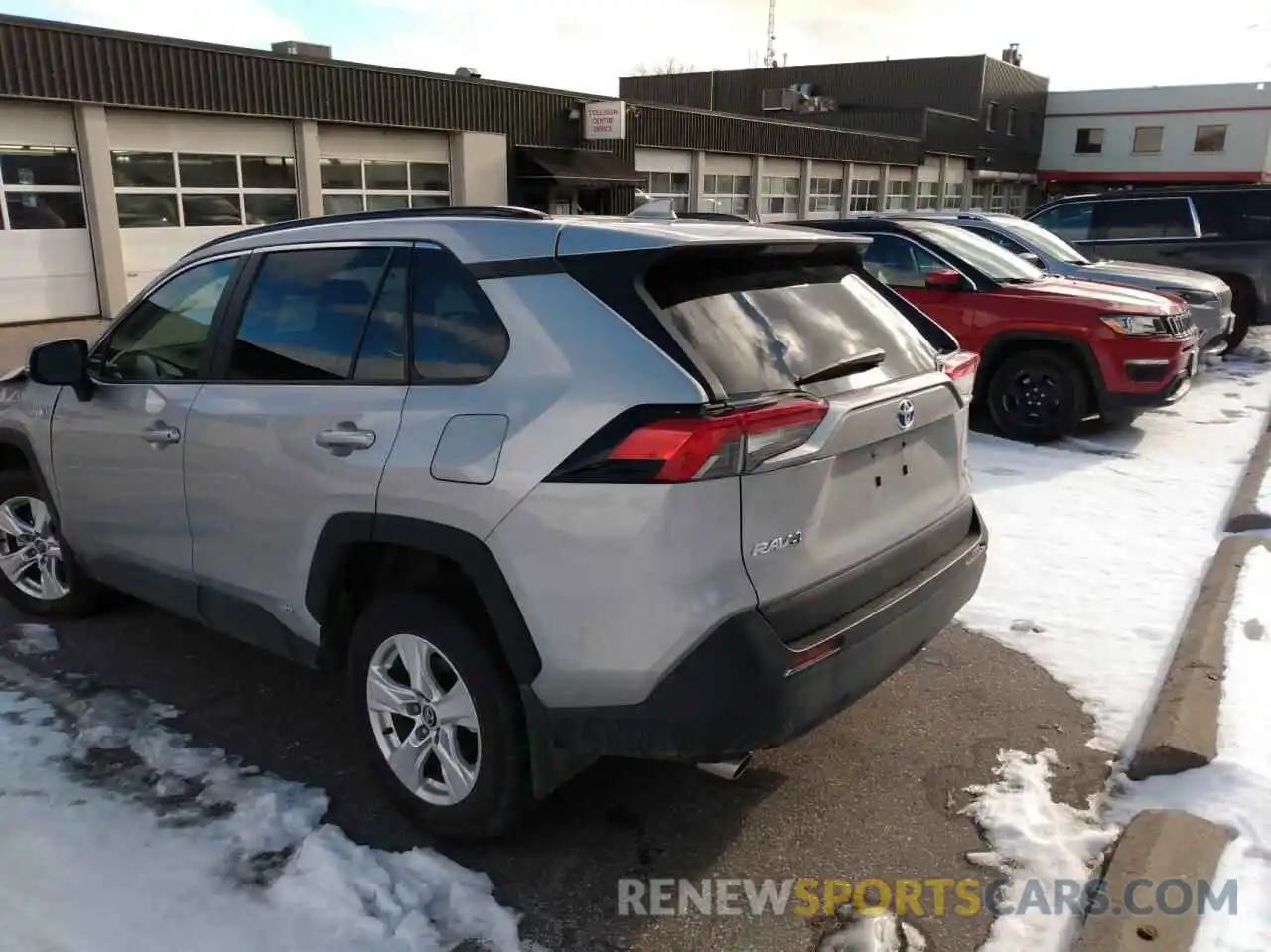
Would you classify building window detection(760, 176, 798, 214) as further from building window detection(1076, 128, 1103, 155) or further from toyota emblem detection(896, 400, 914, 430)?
toyota emblem detection(896, 400, 914, 430)

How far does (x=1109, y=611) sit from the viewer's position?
4.60m

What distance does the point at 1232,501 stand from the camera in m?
6.30

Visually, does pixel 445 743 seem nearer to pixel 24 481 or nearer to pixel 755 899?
pixel 755 899

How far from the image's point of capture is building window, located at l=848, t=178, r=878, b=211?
36.7 metres

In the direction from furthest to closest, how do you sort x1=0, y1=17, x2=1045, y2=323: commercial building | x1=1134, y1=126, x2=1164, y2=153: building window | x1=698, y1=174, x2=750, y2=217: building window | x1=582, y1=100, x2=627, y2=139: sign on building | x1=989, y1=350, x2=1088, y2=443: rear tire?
x1=1134, y1=126, x2=1164, y2=153: building window, x1=698, y1=174, x2=750, y2=217: building window, x1=582, y1=100, x2=627, y2=139: sign on building, x1=0, y1=17, x2=1045, y2=323: commercial building, x1=989, y1=350, x2=1088, y2=443: rear tire

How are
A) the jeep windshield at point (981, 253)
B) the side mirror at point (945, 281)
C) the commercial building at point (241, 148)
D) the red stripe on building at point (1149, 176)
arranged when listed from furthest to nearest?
the red stripe on building at point (1149, 176) < the commercial building at point (241, 148) < the jeep windshield at point (981, 253) < the side mirror at point (945, 281)

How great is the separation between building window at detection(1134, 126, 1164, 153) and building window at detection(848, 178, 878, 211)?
61.2ft

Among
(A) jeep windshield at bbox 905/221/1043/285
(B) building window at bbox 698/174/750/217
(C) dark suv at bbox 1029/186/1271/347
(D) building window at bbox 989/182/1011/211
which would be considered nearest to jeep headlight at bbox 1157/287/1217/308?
(A) jeep windshield at bbox 905/221/1043/285

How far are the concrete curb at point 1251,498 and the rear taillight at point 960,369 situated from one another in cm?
321

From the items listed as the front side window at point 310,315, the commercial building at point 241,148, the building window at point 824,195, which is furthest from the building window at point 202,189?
the building window at point 824,195

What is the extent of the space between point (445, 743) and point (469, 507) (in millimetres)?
772

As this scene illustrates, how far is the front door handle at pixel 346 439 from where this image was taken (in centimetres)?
287

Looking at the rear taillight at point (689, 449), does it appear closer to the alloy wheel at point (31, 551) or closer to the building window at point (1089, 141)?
the alloy wheel at point (31, 551)

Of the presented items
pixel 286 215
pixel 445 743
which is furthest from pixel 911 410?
pixel 286 215
